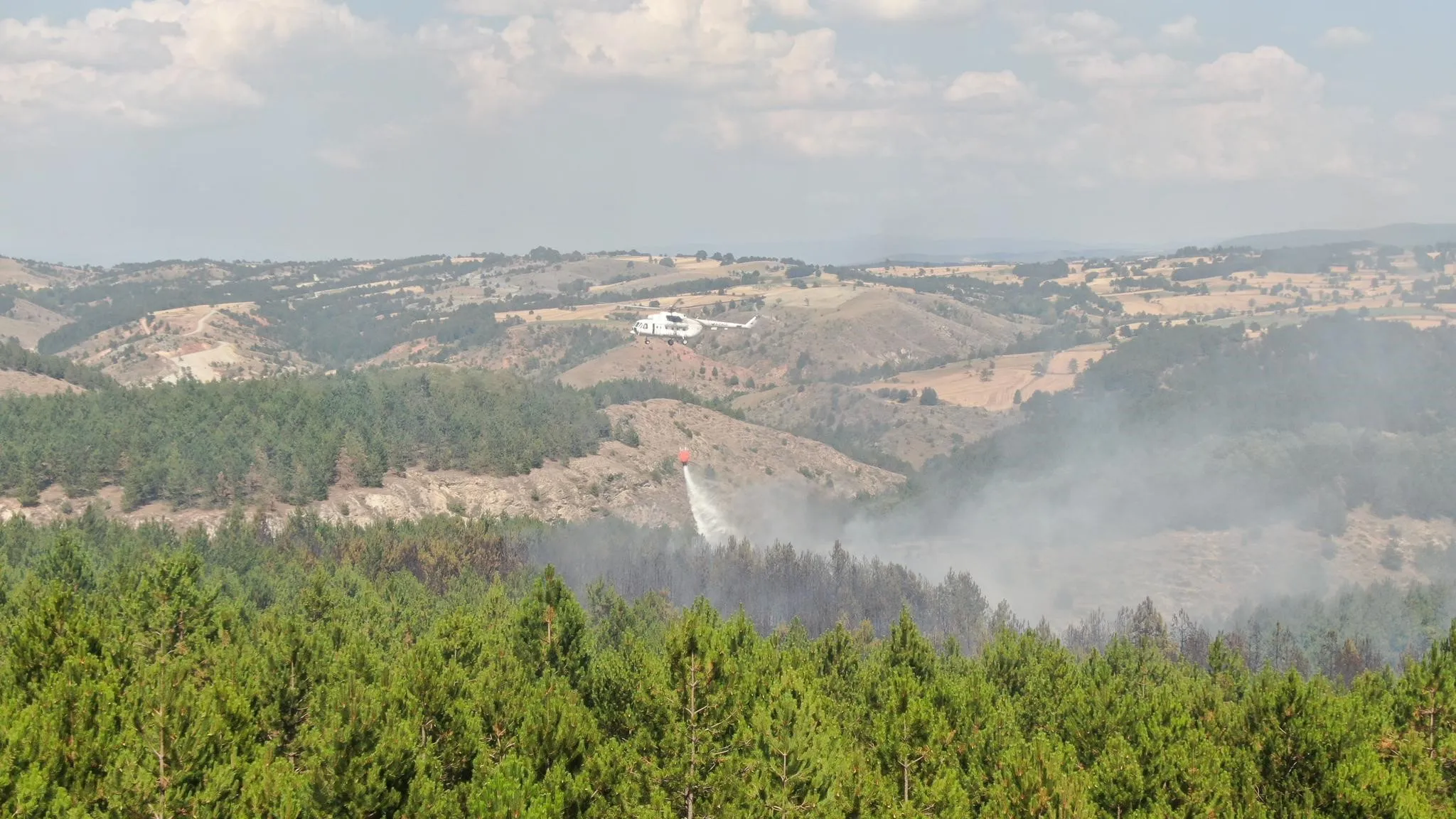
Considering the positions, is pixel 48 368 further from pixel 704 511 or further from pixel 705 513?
pixel 705 513

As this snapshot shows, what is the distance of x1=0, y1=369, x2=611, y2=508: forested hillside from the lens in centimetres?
11488

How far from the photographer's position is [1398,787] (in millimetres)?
34844

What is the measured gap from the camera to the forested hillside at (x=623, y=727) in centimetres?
3284

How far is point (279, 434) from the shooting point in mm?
130000

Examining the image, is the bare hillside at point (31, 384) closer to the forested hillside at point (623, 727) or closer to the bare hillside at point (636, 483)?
the bare hillside at point (636, 483)

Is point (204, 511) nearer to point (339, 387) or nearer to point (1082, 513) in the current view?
point (339, 387)

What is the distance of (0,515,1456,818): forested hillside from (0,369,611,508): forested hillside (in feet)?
208

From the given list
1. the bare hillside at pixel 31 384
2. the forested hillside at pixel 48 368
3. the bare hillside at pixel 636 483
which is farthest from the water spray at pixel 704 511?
the bare hillside at pixel 31 384

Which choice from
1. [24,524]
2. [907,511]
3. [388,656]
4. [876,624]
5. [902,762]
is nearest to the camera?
[902,762]

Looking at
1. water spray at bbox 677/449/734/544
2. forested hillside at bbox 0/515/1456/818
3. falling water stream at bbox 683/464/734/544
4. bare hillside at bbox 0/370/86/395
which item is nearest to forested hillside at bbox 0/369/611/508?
water spray at bbox 677/449/734/544

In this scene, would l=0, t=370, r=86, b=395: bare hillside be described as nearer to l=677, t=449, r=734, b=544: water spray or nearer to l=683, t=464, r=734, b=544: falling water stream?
l=677, t=449, r=734, b=544: water spray

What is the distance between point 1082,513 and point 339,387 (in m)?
84.5

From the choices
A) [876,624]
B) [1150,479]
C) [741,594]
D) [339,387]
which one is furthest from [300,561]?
[1150,479]

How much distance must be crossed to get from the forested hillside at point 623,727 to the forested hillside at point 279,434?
6340 centimetres
